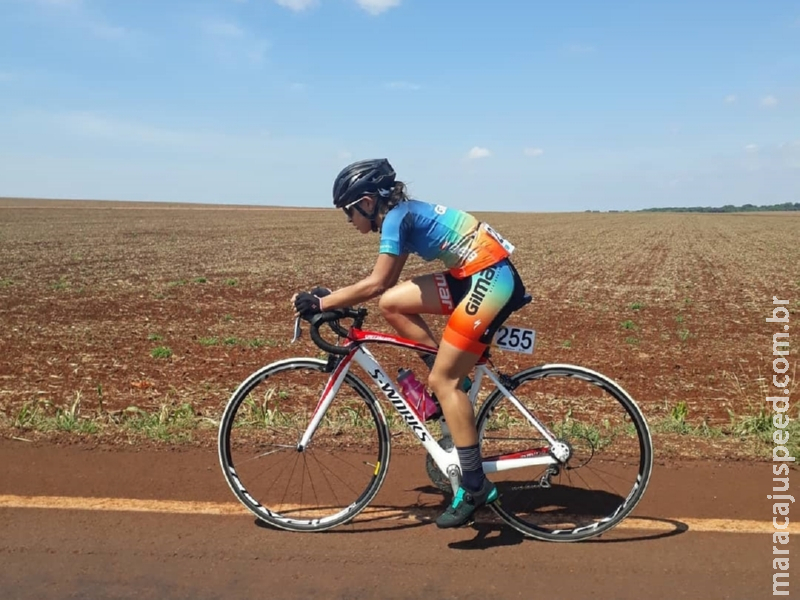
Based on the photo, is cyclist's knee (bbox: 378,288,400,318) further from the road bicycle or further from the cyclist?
the road bicycle

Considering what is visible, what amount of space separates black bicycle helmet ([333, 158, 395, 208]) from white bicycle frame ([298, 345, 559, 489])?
35.5 inches

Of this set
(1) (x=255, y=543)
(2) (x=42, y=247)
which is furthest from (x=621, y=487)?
(2) (x=42, y=247)

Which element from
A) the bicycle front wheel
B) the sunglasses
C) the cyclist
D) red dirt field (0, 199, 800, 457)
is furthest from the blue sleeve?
red dirt field (0, 199, 800, 457)

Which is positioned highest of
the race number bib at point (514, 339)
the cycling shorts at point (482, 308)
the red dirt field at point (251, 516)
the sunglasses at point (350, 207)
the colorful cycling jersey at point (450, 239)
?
the sunglasses at point (350, 207)

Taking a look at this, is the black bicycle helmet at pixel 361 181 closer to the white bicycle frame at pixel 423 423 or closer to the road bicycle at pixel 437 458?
the road bicycle at pixel 437 458

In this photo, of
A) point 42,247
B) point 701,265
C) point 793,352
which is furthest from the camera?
point 42,247

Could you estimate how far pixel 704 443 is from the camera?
5.21 m

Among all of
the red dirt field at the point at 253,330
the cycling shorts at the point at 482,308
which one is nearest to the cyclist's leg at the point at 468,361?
the cycling shorts at the point at 482,308

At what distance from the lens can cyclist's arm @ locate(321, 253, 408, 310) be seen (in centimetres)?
378

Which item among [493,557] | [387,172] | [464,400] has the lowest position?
[493,557]

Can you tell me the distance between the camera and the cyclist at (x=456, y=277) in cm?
387

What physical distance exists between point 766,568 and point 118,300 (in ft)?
52.1

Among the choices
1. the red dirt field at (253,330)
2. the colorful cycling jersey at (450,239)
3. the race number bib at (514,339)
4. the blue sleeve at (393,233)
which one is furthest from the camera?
the red dirt field at (253,330)

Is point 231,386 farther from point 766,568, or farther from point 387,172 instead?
point 766,568
